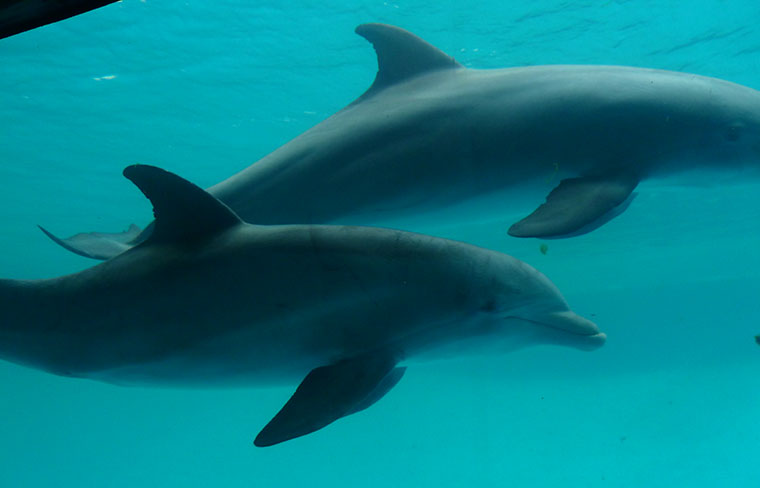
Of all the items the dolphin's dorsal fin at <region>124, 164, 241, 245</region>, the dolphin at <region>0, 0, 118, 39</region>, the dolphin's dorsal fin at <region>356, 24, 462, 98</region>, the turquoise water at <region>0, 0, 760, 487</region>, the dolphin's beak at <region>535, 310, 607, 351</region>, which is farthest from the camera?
the turquoise water at <region>0, 0, 760, 487</region>

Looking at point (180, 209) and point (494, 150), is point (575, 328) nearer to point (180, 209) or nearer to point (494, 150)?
point (494, 150)

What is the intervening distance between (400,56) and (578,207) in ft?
7.86

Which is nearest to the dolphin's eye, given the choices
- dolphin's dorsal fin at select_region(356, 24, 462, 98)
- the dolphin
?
dolphin's dorsal fin at select_region(356, 24, 462, 98)

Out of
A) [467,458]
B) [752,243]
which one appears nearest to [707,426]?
[467,458]

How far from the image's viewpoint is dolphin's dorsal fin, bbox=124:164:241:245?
3.70 meters

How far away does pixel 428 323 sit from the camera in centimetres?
371

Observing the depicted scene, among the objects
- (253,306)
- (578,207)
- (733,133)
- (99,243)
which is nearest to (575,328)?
(578,207)

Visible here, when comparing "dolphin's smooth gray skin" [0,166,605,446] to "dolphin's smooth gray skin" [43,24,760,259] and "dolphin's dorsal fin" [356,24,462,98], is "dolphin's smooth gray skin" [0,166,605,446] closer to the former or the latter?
"dolphin's smooth gray skin" [43,24,760,259]

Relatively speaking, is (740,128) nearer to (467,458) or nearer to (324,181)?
(324,181)

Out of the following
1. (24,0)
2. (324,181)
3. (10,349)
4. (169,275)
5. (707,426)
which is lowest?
(707,426)

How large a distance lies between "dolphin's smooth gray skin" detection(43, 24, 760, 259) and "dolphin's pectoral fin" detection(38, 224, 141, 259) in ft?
0.10

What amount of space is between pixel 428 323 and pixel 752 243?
30.4 m

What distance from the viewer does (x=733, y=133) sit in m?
4.98

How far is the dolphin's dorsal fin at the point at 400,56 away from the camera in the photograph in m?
5.57
